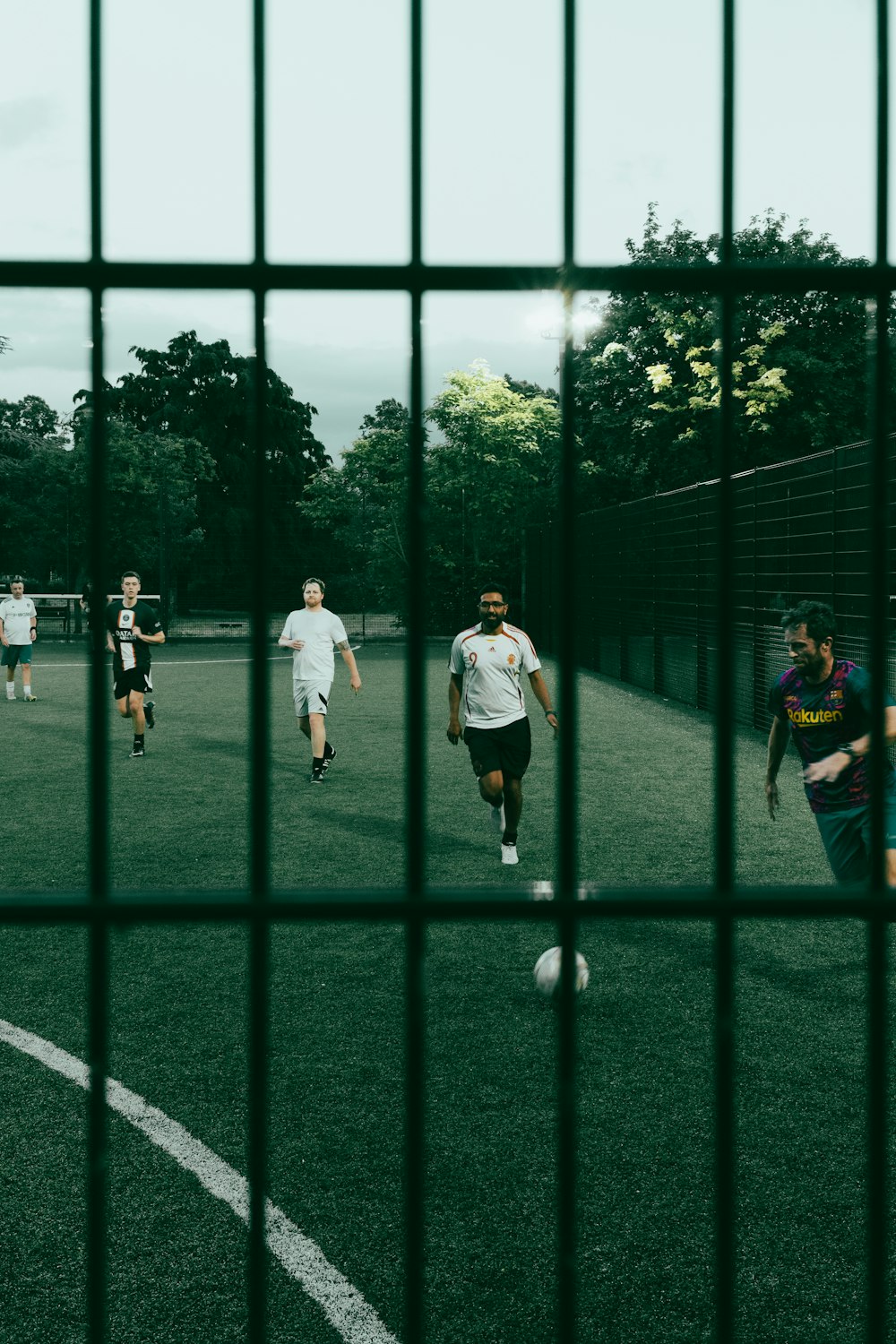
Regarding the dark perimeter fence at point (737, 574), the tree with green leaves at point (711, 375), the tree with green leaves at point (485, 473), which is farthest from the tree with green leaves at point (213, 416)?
the dark perimeter fence at point (737, 574)

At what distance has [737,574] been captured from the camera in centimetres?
1719

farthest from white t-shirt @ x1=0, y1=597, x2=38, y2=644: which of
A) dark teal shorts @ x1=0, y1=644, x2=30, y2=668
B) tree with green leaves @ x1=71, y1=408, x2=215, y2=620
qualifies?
tree with green leaves @ x1=71, y1=408, x2=215, y2=620

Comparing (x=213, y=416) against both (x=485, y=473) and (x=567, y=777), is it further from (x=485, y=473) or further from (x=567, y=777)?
(x=567, y=777)

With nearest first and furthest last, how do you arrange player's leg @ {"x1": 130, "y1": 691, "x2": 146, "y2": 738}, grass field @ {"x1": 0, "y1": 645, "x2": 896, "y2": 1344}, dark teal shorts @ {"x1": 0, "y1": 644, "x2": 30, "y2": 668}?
1. grass field @ {"x1": 0, "y1": 645, "x2": 896, "y2": 1344}
2. player's leg @ {"x1": 130, "y1": 691, "x2": 146, "y2": 738}
3. dark teal shorts @ {"x1": 0, "y1": 644, "x2": 30, "y2": 668}

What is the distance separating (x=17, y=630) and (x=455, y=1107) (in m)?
18.5

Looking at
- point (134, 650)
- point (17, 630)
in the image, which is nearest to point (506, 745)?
point (134, 650)

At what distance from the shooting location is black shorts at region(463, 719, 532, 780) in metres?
9.73

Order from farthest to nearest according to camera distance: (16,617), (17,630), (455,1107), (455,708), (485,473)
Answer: (485,473) < (17,630) < (16,617) < (455,708) < (455,1107)

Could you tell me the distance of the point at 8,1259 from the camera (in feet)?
12.3

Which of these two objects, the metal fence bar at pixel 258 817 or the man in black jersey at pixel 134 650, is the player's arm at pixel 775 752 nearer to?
the metal fence bar at pixel 258 817

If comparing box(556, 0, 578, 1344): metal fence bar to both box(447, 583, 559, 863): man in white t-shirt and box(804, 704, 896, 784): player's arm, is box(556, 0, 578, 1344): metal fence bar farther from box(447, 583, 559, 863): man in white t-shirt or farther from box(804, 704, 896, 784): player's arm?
box(447, 583, 559, 863): man in white t-shirt

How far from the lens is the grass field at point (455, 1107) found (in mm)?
3588

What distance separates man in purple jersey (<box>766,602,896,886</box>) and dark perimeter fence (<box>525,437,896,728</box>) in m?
1.98

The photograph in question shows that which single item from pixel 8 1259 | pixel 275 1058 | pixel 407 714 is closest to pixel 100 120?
pixel 407 714
